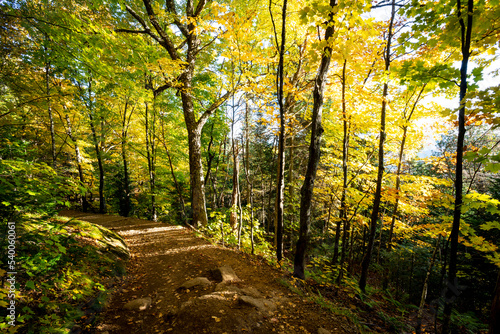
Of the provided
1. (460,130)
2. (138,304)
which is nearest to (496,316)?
(460,130)

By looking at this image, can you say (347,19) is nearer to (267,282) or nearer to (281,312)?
(281,312)

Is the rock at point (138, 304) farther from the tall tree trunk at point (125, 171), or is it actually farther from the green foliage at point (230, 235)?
the tall tree trunk at point (125, 171)

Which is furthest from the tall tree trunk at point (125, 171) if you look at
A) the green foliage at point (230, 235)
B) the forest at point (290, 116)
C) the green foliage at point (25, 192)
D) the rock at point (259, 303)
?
the rock at point (259, 303)

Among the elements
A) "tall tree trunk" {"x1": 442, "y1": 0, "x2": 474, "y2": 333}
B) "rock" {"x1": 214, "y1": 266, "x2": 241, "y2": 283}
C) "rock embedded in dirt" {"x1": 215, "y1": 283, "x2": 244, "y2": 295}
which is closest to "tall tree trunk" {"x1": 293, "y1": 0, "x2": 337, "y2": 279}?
"rock" {"x1": 214, "y1": 266, "x2": 241, "y2": 283}

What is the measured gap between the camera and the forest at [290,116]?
98.5 inches

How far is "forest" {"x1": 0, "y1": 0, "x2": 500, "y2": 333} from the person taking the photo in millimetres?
2502

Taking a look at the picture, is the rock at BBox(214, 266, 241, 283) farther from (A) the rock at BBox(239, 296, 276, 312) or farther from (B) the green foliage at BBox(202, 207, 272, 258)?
(B) the green foliage at BBox(202, 207, 272, 258)

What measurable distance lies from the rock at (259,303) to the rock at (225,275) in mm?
768

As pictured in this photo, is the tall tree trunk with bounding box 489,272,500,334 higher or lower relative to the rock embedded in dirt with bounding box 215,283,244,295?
higher

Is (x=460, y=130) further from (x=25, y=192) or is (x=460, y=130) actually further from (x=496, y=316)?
(x=25, y=192)

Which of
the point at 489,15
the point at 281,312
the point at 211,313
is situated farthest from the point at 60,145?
the point at 489,15

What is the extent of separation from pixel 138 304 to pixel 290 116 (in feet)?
21.0

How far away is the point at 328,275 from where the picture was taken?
711 cm

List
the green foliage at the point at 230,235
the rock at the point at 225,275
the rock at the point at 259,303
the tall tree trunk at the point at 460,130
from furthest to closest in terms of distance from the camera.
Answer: the green foliage at the point at 230,235
the rock at the point at 225,275
the rock at the point at 259,303
the tall tree trunk at the point at 460,130
